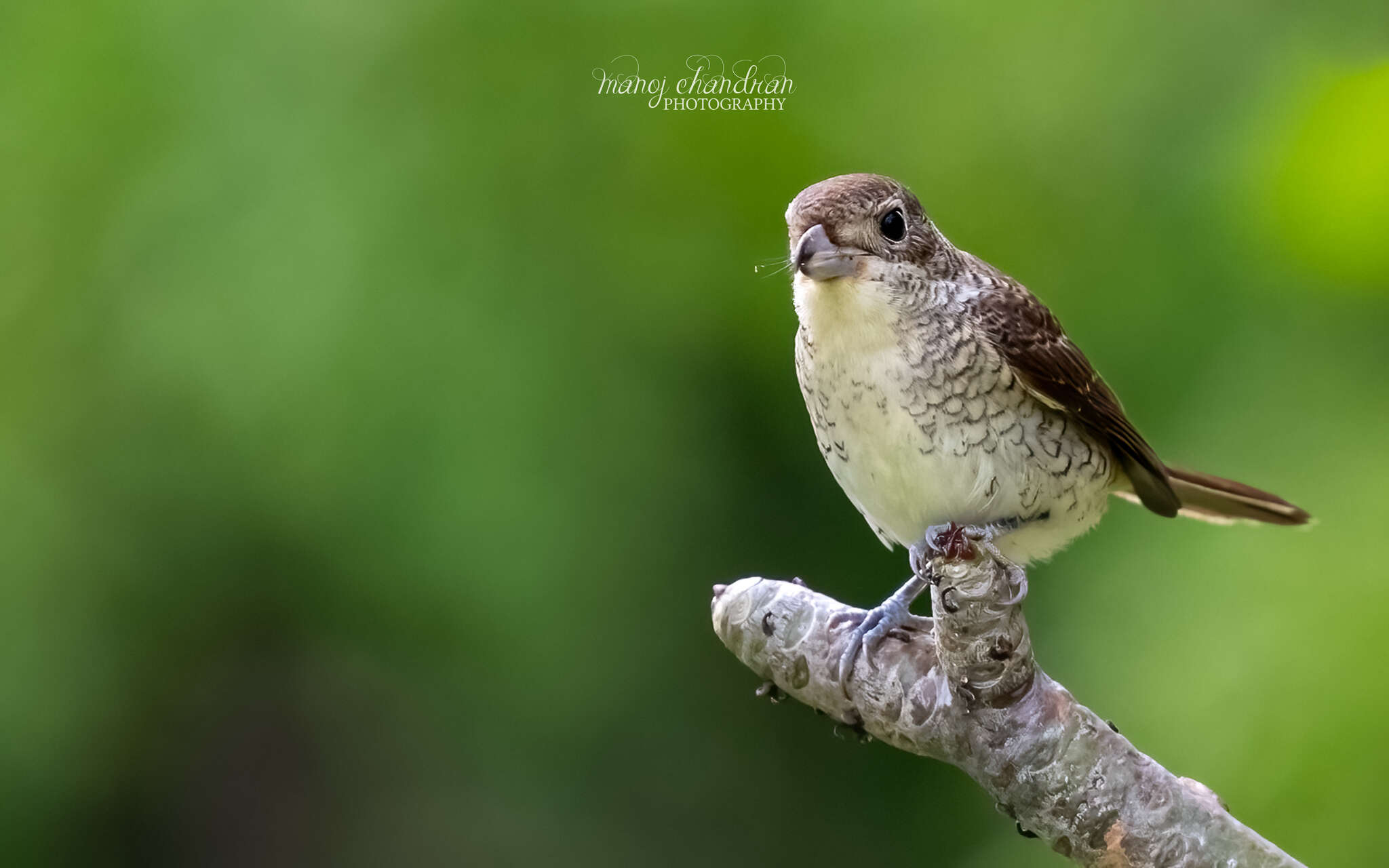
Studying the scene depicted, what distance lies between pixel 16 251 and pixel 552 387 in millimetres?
1421

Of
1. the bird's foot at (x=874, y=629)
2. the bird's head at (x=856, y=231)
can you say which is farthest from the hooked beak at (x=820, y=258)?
the bird's foot at (x=874, y=629)

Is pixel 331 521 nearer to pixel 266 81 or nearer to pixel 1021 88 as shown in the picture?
pixel 266 81

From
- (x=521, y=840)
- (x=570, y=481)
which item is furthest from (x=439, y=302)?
(x=521, y=840)

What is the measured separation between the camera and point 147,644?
3271 mm

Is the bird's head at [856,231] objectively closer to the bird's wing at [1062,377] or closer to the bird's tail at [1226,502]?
the bird's wing at [1062,377]

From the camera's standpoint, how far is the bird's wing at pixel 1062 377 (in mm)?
2330

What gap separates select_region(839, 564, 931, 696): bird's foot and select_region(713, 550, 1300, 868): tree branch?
0.01 meters

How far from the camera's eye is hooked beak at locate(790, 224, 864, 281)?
6.67 feet

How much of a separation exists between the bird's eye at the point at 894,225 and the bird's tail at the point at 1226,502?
83 cm

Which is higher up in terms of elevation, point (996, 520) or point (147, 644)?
point (996, 520)

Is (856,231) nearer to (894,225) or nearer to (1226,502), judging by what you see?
(894,225)

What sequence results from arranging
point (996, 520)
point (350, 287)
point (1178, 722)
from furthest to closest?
point (350, 287), point (1178, 722), point (996, 520)

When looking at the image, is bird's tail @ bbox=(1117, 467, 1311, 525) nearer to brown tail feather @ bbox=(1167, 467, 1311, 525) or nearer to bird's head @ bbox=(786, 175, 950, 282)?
brown tail feather @ bbox=(1167, 467, 1311, 525)

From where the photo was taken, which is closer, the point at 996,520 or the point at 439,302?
the point at 996,520
